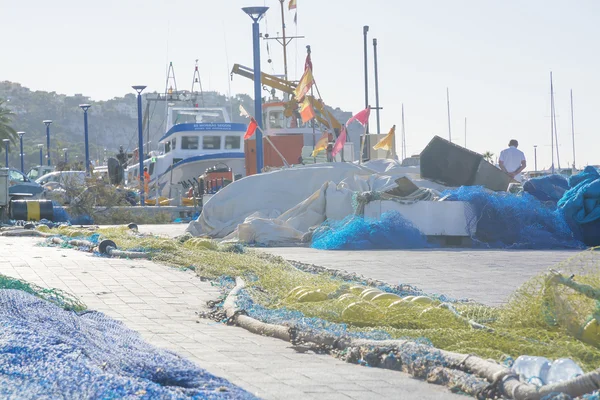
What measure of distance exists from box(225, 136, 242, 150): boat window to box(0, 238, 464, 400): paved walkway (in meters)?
32.1

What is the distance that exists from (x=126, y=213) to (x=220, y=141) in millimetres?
15716

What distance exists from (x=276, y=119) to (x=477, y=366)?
1292 inches

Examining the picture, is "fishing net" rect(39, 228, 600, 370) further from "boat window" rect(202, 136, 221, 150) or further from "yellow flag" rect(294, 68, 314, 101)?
"boat window" rect(202, 136, 221, 150)

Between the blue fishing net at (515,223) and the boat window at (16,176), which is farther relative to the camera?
the boat window at (16,176)

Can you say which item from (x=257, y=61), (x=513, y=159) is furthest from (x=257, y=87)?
(x=513, y=159)

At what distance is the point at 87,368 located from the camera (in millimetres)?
4277

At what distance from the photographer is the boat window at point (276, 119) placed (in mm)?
37031

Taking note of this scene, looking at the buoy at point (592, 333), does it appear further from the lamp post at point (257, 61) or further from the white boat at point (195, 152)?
the white boat at point (195, 152)

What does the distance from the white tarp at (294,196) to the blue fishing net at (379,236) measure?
1903 mm

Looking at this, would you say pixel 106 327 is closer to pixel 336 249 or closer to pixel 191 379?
pixel 191 379

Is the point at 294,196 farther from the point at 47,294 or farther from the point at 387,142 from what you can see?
the point at 47,294

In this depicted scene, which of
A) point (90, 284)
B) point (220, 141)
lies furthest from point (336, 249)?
point (220, 141)

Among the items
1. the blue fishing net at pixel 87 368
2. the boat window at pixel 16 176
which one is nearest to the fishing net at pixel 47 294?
the blue fishing net at pixel 87 368

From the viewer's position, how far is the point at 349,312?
6562mm
